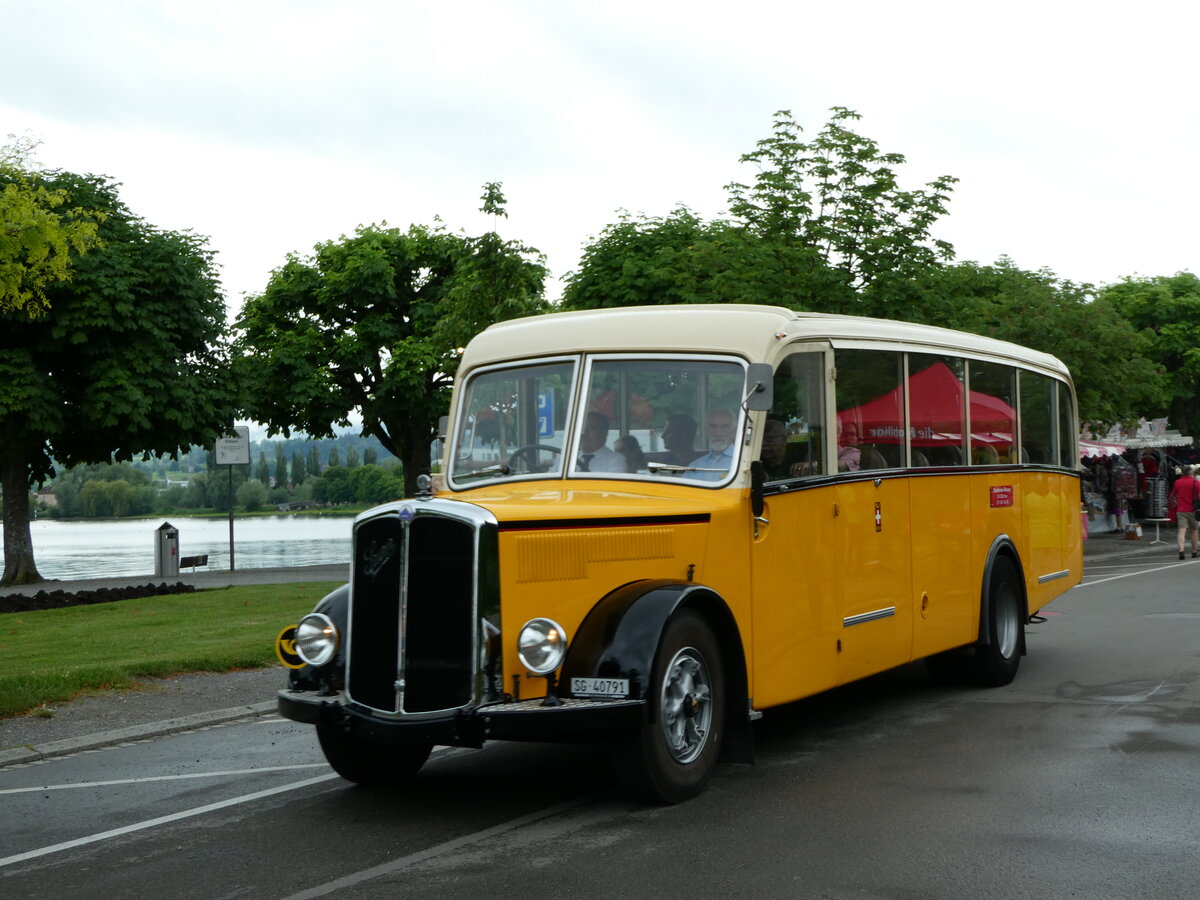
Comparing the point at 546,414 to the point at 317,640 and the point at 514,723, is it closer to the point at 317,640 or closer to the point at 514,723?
the point at 317,640

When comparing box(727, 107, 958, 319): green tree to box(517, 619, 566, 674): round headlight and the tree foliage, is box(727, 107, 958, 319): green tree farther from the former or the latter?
the tree foliage

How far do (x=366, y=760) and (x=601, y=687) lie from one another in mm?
1715

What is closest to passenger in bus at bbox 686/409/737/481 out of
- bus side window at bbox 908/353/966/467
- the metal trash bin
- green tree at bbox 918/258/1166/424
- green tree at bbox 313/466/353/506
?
bus side window at bbox 908/353/966/467

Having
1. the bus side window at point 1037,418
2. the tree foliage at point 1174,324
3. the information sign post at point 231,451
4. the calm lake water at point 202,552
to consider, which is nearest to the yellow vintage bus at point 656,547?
the bus side window at point 1037,418

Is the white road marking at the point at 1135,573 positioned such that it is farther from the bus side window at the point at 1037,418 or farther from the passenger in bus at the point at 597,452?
the passenger in bus at the point at 597,452

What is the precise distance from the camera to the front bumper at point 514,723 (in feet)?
21.3

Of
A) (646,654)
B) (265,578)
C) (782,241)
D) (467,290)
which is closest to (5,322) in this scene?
(265,578)

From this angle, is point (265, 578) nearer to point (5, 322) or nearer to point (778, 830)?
point (5, 322)

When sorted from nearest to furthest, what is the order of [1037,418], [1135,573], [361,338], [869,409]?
1. [869,409]
2. [1037,418]
3. [1135,573]
4. [361,338]

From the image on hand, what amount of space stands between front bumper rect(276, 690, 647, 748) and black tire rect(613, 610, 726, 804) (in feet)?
0.54

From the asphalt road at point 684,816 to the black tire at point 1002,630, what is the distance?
670 mm

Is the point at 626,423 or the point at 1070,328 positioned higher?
the point at 1070,328

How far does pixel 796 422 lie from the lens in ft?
27.3

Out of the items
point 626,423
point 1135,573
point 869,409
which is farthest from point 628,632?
point 1135,573
